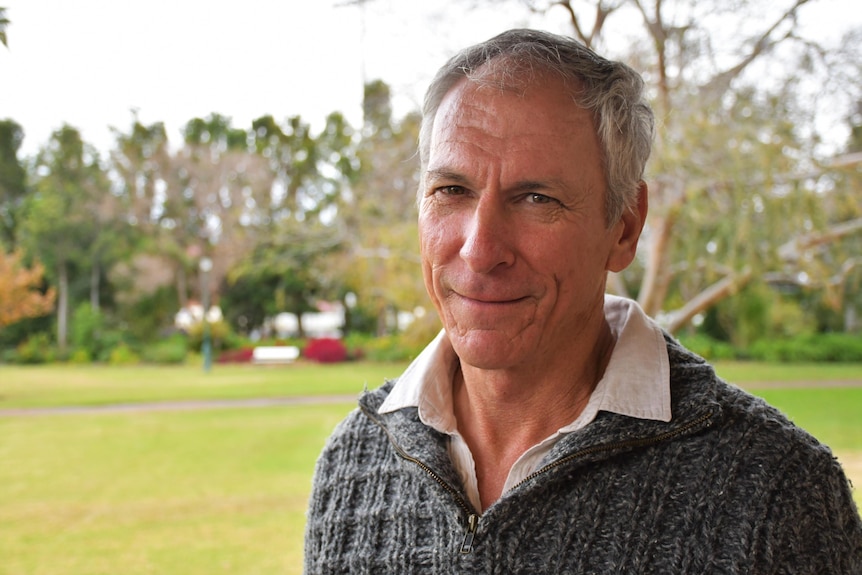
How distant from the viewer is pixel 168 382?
496 inches

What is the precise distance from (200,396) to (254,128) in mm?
6189

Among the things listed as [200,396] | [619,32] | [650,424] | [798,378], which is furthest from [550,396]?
[798,378]

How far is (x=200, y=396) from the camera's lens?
10.7 meters

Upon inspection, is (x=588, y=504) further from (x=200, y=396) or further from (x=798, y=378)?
(x=798, y=378)

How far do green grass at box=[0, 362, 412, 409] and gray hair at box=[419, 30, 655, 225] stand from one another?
9.87 meters

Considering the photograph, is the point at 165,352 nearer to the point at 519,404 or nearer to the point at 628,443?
the point at 519,404

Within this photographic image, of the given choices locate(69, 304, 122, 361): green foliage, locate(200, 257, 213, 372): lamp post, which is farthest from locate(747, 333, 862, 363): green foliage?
locate(69, 304, 122, 361): green foliage

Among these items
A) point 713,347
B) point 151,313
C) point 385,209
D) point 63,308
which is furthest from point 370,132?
point 151,313

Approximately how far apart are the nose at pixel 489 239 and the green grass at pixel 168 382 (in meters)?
9.86

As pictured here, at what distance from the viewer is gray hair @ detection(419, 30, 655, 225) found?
846 mm

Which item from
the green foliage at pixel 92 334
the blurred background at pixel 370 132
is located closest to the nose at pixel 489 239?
the blurred background at pixel 370 132

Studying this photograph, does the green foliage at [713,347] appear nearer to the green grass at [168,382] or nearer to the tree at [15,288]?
the green grass at [168,382]

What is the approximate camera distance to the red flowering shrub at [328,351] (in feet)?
52.2

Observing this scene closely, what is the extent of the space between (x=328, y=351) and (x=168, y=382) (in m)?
3.95
